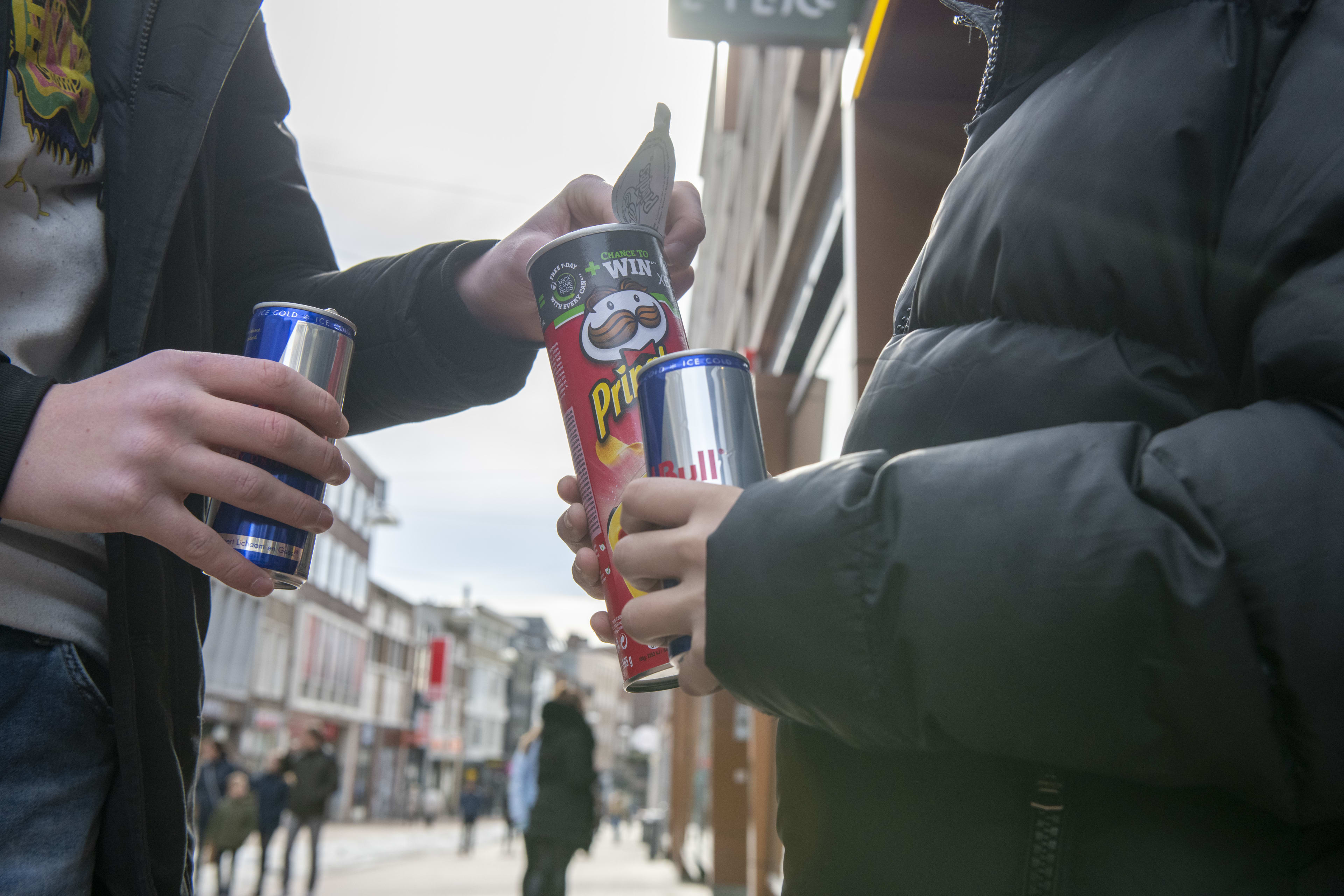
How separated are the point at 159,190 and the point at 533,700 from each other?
→ 7883 cm

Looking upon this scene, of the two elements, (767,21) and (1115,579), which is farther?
(767,21)

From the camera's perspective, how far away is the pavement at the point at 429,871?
10070mm

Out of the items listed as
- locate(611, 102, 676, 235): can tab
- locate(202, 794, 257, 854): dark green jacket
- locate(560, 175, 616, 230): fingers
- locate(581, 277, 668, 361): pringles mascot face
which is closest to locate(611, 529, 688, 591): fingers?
locate(581, 277, 668, 361): pringles mascot face

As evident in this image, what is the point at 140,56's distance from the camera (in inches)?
49.0

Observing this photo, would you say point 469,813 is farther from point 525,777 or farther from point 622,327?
point 622,327

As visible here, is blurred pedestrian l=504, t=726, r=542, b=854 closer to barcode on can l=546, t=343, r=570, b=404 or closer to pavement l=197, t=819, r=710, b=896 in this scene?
pavement l=197, t=819, r=710, b=896

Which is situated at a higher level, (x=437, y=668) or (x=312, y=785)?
(x=437, y=668)

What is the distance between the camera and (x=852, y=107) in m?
3.81

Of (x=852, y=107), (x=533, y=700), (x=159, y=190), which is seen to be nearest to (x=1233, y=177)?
(x=159, y=190)

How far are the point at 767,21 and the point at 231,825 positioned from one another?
8.20 metres

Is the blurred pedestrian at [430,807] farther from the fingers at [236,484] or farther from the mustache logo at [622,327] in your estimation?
the mustache logo at [622,327]

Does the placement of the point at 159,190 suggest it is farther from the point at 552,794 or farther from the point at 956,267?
the point at 552,794

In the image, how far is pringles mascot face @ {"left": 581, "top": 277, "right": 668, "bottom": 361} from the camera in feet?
3.31

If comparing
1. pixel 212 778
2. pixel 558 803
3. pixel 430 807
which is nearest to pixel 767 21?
pixel 558 803
